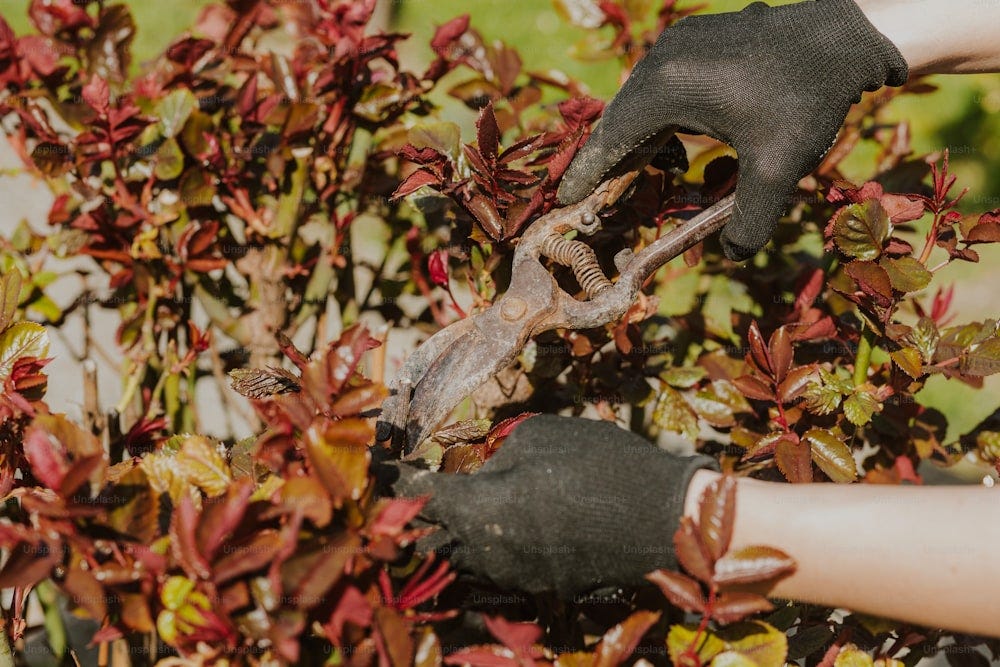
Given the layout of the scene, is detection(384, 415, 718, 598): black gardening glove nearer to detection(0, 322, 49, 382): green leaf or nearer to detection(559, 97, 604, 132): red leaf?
detection(0, 322, 49, 382): green leaf

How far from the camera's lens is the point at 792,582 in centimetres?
117

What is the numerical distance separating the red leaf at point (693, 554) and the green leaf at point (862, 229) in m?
0.73

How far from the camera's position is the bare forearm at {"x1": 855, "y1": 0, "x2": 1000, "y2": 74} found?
172 cm

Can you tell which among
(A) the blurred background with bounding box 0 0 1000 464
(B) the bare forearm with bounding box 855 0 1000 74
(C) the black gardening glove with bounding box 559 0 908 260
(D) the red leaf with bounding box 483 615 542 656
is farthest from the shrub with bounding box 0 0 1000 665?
(A) the blurred background with bounding box 0 0 1000 464

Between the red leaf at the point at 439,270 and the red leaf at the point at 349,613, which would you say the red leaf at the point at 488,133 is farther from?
the red leaf at the point at 349,613

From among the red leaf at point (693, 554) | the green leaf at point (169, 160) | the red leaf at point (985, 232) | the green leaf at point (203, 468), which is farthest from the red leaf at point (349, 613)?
the red leaf at point (985, 232)

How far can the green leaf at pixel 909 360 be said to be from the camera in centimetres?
153

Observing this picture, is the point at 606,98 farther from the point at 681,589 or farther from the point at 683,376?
the point at 681,589

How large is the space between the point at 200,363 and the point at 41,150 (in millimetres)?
904

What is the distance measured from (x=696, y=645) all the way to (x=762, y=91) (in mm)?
1095

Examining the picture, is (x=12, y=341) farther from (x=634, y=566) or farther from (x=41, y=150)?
(x=634, y=566)

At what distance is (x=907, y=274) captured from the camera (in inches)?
58.6

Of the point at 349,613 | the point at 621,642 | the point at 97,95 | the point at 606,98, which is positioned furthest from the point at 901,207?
the point at 606,98

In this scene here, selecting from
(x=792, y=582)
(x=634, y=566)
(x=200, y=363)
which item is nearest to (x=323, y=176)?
(x=200, y=363)
